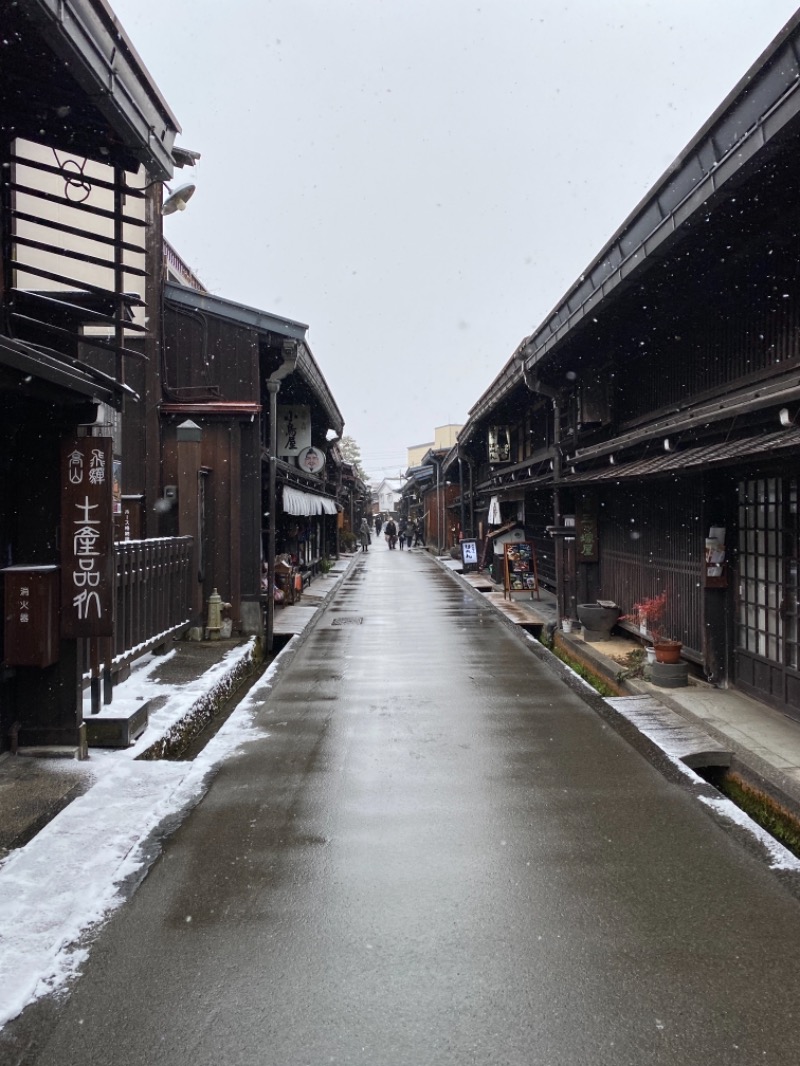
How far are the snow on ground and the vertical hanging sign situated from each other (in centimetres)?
124

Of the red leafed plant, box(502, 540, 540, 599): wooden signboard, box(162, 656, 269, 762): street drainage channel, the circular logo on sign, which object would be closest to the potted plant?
the red leafed plant

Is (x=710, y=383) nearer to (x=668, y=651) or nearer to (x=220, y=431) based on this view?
(x=668, y=651)

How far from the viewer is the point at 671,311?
9945 mm

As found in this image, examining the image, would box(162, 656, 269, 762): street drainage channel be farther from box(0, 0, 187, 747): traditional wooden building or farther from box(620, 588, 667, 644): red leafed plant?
box(620, 588, 667, 644): red leafed plant

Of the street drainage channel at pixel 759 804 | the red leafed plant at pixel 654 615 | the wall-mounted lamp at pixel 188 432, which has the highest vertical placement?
the wall-mounted lamp at pixel 188 432

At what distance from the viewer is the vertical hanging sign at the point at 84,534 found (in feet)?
21.4

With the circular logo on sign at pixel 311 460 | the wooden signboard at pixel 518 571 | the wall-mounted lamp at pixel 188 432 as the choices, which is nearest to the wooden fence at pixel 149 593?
the wall-mounted lamp at pixel 188 432

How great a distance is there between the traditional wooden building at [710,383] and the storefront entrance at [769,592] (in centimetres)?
2

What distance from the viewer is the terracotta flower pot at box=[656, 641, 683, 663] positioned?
9477mm

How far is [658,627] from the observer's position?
35.5ft

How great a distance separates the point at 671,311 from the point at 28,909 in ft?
31.2

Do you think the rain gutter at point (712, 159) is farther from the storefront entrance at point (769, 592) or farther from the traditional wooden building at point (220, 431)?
the traditional wooden building at point (220, 431)

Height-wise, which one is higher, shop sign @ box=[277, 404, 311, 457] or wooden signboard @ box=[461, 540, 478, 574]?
shop sign @ box=[277, 404, 311, 457]

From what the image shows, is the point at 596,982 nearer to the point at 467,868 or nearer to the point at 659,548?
the point at 467,868
